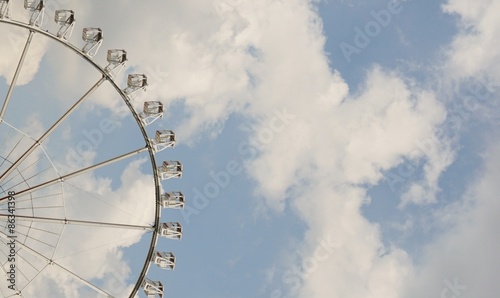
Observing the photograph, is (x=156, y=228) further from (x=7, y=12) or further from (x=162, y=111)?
(x=7, y=12)

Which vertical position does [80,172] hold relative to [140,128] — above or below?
below

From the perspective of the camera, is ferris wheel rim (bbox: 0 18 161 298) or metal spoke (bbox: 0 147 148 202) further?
ferris wheel rim (bbox: 0 18 161 298)

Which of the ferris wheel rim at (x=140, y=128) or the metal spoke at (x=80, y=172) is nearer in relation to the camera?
the metal spoke at (x=80, y=172)

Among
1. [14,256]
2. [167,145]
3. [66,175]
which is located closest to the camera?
[14,256]

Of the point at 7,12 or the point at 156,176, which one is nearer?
the point at 7,12

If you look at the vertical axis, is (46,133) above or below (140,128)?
below

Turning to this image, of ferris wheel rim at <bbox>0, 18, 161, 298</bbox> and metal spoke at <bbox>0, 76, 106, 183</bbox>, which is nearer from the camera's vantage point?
metal spoke at <bbox>0, 76, 106, 183</bbox>

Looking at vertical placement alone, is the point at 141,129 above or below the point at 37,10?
below

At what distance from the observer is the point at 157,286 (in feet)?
165

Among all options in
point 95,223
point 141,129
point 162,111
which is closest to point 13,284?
point 95,223

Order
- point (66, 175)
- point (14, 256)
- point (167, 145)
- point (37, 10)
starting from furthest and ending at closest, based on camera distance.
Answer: point (167, 145) < point (37, 10) < point (66, 175) < point (14, 256)

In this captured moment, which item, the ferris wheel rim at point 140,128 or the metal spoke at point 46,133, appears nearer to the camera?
the metal spoke at point 46,133

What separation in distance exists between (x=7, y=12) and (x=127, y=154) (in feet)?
52.0

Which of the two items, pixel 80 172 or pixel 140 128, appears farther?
pixel 140 128
